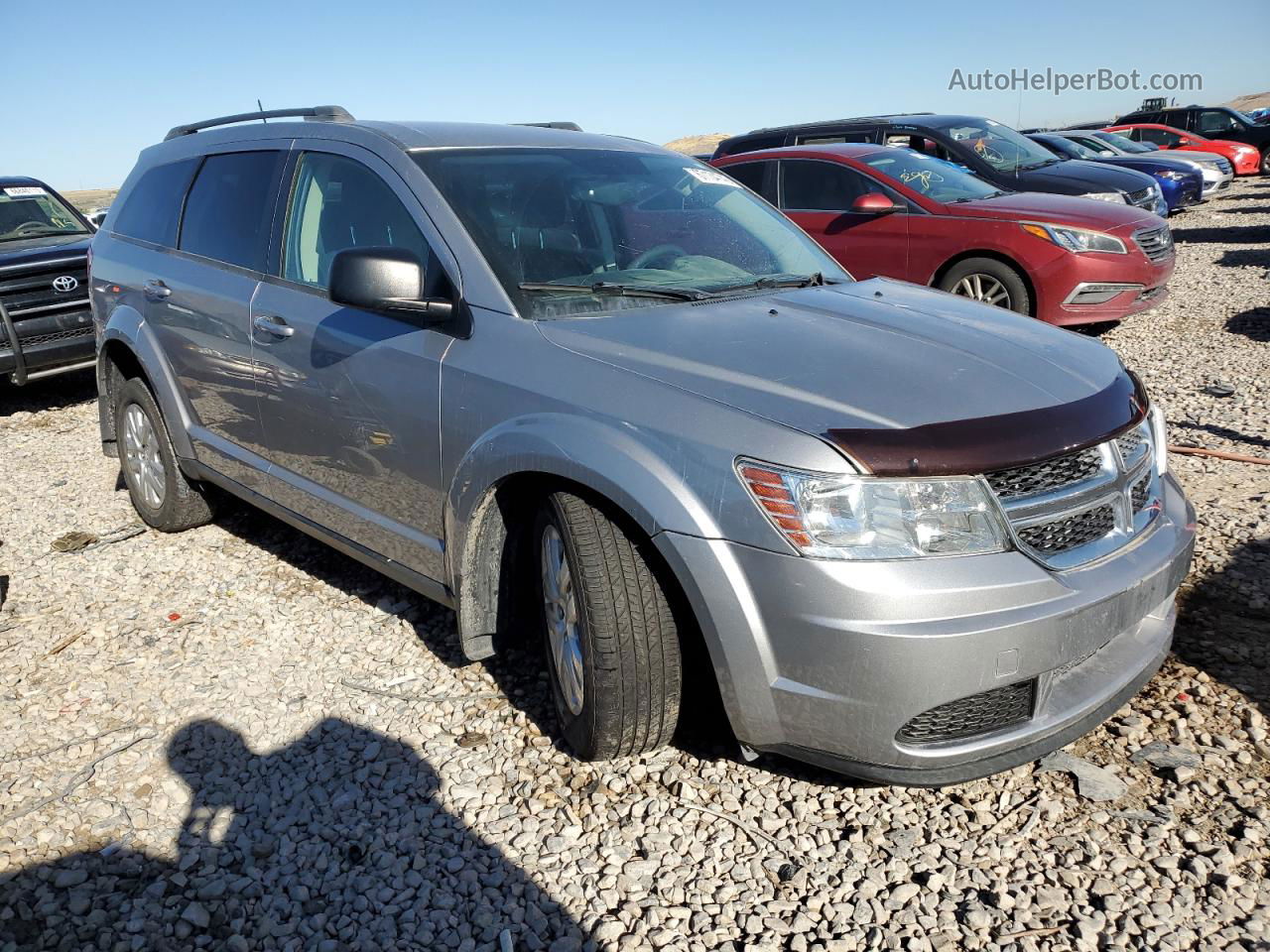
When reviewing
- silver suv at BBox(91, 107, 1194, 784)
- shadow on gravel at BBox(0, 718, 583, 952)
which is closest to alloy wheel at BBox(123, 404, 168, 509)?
silver suv at BBox(91, 107, 1194, 784)

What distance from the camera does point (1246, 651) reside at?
334cm

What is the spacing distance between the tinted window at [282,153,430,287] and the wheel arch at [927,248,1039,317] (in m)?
5.50

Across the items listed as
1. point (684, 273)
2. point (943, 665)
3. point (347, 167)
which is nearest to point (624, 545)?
point (943, 665)

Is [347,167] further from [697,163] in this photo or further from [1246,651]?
[1246,651]

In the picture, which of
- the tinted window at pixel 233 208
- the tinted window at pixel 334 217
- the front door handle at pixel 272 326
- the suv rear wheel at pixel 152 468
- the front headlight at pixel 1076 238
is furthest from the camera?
the front headlight at pixel 1076 238

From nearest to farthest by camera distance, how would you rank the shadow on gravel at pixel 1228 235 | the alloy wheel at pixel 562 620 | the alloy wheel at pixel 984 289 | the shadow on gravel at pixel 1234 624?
the alloy wheel at pixel 562 620, the shadow on gravel at pixel 1234 624, the alloy wheel at pixel 984 289, the shadow on gravel at pixel 1228 235

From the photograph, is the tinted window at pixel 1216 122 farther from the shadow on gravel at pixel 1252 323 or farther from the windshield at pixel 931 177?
the windshield at pixel 931 177

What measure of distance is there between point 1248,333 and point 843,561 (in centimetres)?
764

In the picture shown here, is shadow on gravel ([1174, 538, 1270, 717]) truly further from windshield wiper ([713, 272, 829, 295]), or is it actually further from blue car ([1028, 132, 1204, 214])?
blue car ([1028, 132, 1204, 214])

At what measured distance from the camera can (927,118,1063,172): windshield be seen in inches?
407

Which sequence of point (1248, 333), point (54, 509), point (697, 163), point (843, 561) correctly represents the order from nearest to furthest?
1. point (843, 561)
2. point (697, 163)
3. point (54, 509)
4. point (1248, 333)

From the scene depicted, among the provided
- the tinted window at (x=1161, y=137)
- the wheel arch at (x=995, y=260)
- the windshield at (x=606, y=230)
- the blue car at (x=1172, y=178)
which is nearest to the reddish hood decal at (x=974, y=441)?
the windshield at (x=606, y=230)

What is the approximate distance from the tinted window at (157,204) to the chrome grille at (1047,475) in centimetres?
381

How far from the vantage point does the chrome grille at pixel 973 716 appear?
234cm
